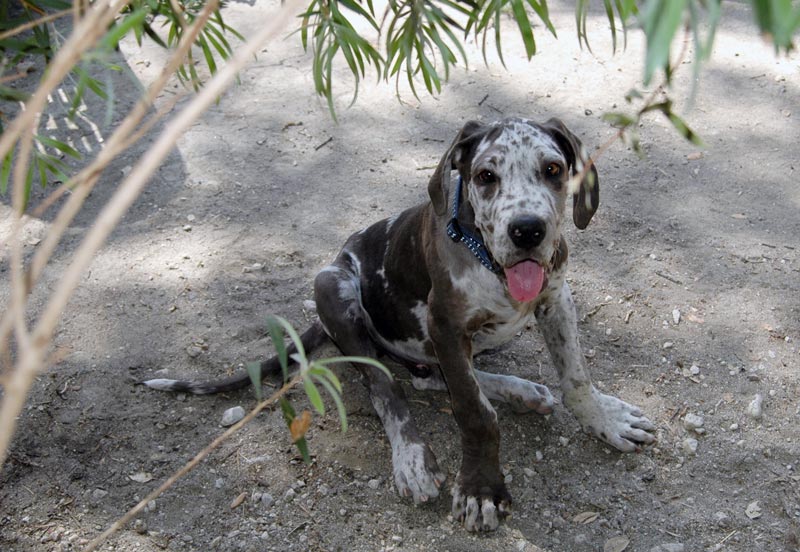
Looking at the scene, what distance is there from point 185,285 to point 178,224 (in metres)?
0.70

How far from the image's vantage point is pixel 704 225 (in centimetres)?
531

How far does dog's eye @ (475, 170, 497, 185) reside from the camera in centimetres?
343

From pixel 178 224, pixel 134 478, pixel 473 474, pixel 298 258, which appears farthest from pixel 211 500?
pixel 178 224

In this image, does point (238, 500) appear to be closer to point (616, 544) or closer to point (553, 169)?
point (616, 544)

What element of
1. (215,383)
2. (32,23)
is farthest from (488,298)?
(32,23)

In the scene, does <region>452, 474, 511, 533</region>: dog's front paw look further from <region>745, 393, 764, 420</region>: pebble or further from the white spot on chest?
<region>745, 393, 764, 420</region>: pebble

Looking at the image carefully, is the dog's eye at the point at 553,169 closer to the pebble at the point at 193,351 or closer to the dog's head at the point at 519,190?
the dog's head at the point at 519,190

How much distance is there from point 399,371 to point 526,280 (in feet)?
4.57

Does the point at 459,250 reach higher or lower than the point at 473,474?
higher

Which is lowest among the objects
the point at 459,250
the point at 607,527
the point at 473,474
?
the point at 607,527

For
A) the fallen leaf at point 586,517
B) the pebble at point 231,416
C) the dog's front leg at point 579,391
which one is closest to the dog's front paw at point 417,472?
the fallen leaf at point 586,517

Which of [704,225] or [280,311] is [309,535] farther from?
[704,225]

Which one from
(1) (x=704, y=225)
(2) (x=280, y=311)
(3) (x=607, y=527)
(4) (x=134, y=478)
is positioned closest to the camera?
(3) (x=607, y=527)

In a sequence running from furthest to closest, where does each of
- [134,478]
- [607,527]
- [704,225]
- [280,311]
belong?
[704,225] → [280,311] → [134,478] → [607,527]
